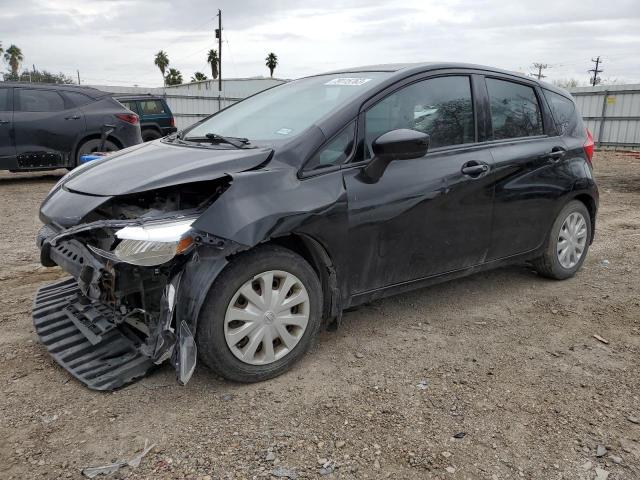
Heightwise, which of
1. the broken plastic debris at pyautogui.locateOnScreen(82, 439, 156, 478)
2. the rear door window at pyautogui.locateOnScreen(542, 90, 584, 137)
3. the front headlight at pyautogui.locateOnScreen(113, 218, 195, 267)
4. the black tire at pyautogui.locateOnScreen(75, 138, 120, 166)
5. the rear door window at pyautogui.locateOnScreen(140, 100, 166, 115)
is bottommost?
the broken plastic debris at pyautogui.locateOnScreen(82, 439, 156, 478)

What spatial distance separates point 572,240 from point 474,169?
1528 millimetres

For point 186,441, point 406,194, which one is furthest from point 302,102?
point 186,441

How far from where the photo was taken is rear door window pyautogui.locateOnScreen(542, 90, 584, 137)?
433 cm

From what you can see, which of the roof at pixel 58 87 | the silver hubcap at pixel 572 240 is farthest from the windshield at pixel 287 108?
the roof at pixel 58 87

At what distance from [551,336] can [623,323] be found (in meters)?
0.65

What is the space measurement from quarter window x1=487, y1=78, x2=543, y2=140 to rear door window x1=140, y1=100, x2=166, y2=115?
1206cm

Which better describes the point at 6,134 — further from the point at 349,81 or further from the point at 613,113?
the point at 613,113

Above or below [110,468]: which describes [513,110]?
above

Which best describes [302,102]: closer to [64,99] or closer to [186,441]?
[186,441]

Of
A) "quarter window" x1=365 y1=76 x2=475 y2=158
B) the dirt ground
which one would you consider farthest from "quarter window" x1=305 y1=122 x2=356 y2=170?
the dirt ground

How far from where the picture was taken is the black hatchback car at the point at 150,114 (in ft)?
45.8

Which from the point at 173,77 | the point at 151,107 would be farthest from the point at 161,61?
the point at 151,107

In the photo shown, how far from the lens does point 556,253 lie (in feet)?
14.4

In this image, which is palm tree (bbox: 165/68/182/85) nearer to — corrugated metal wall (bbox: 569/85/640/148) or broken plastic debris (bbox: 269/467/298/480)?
corrugated metal wall (bbox: 569/85/640/148)
